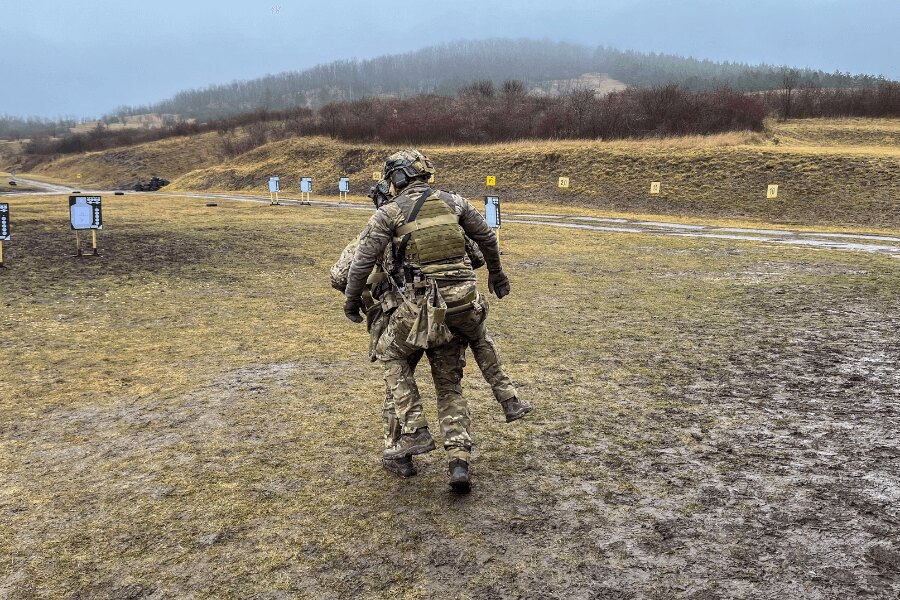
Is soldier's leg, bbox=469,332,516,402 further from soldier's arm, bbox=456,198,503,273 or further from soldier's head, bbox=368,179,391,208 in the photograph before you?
soldier's head, bbox=368,179,391,208

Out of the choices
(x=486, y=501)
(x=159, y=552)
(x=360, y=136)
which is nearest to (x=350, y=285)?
(x=486, y=501)

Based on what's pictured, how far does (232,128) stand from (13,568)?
10038 centimetres

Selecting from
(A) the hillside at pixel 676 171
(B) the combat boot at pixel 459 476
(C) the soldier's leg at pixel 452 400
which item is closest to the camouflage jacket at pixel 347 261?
(C) the soldier's leg at pixel 452 400

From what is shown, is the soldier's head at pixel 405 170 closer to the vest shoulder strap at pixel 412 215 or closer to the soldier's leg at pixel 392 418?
the vest shoulder strap at pixel 412 215

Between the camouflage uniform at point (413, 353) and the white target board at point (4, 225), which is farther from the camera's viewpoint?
the white target board at point (4, 225)

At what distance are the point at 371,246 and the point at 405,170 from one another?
27.5 inches

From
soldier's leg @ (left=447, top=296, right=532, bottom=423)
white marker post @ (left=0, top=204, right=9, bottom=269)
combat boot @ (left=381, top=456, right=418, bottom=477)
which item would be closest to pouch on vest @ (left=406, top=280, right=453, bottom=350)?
soldier's leg @ (left=447, top=296, right=532, bottom=423)

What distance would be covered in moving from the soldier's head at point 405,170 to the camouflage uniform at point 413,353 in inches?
22.2

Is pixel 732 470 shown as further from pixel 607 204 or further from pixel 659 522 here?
pixel 607 204

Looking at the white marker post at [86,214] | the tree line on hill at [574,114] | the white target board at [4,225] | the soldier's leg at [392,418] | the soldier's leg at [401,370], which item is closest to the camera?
the soldier's leg at [401,370]

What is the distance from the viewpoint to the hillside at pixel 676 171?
31.6m

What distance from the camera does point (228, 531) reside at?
4.64 m

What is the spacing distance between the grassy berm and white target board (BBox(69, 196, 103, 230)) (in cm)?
511

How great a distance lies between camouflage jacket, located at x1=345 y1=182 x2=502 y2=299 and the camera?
5.05 m
